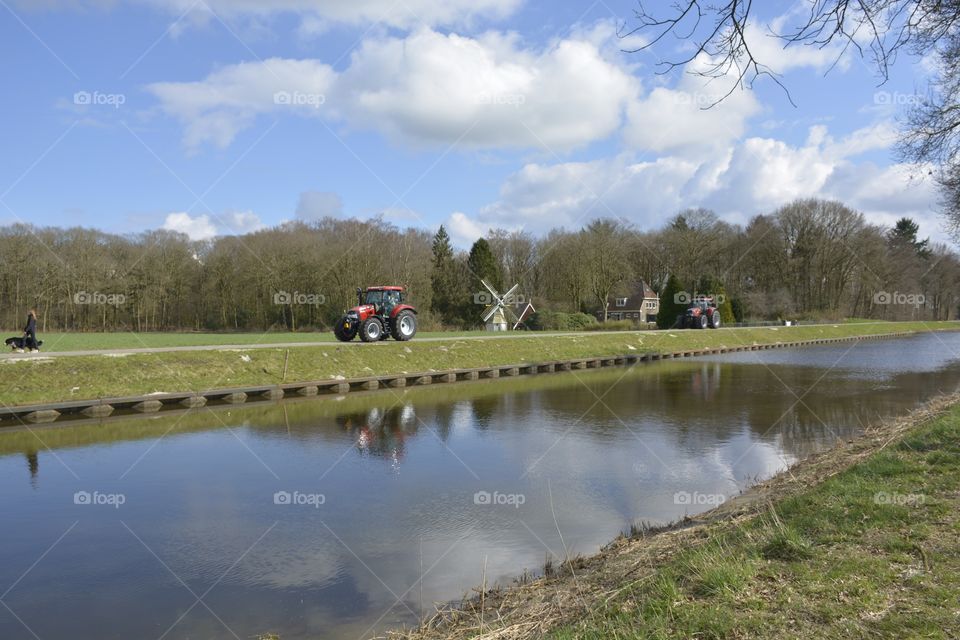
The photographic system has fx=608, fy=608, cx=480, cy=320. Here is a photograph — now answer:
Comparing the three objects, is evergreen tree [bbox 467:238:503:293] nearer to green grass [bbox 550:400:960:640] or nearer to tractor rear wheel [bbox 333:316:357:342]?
tractor rear wheel [bbox 333:316:357:342]

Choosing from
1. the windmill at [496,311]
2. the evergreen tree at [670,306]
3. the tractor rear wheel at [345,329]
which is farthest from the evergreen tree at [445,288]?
the tractor rear wheel at [345,329]

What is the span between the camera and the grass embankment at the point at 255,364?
1605 cm

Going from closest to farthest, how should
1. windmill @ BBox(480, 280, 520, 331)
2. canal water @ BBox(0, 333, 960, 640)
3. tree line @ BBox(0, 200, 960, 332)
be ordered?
canal water @ BBox(0, 333, 960, 640)
tree line @ BBox(0, 200, 960, 332)
windmill @ BBox(480, 280, 520, 331)

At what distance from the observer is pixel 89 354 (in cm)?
1791

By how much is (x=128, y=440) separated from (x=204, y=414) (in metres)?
3.20

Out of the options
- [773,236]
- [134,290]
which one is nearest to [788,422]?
[134,290]

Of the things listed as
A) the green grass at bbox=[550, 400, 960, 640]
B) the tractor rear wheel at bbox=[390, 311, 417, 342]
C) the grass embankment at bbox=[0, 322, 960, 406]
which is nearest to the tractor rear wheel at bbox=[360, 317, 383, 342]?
the grass embankment at bbox=[0, 322, 960, 406]

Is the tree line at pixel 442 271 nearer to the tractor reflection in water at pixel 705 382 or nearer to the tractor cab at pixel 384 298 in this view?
the tractor cab at pixel 384 298

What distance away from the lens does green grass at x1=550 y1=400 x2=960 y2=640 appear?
11.1 ft

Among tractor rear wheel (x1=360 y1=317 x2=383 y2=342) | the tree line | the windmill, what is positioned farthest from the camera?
the windmill

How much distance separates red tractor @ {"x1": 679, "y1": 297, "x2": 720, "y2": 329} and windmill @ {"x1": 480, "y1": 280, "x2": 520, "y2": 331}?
46.9 feet

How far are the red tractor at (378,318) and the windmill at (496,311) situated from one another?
87.1 feet

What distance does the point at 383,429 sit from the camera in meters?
13.9

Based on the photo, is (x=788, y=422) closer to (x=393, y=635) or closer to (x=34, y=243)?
(x=393, y=635)
